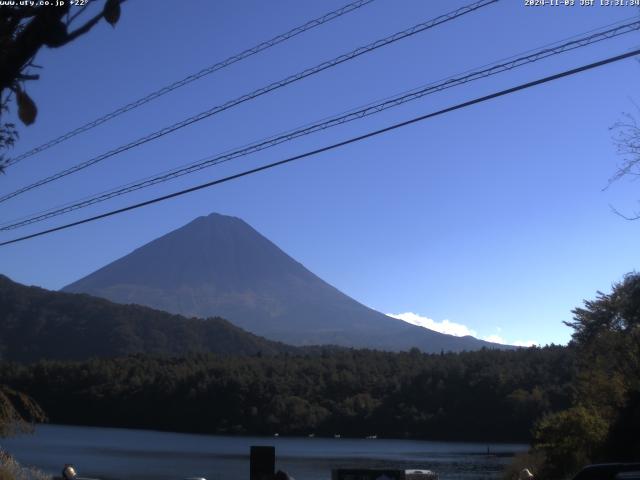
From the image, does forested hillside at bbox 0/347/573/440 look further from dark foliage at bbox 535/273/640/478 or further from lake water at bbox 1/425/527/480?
dark foliage at bbox 535/273/640/478

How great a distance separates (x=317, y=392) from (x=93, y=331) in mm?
56264

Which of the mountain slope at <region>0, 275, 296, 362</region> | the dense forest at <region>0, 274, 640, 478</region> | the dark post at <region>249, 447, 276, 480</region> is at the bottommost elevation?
the dark post at <region>249, 447, 276, 480</region>

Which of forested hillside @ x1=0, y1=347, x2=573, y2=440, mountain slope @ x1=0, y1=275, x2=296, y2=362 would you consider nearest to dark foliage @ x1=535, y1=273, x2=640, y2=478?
forested hillside @ x1=0, y1=347, x2=573, y2=440

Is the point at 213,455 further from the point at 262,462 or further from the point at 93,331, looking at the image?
the point at 93,331

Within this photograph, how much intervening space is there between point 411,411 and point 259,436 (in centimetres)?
1666

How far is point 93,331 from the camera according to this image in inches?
5743

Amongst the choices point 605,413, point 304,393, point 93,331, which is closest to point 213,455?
point 605,413

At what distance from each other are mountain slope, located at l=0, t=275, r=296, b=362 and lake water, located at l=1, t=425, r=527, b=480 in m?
42.4

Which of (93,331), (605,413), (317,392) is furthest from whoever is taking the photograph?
(93,331)

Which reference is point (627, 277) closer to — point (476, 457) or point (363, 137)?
point (363, 137)

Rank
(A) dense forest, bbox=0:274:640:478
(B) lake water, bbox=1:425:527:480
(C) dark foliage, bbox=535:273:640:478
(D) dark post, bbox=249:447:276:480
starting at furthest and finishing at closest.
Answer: (A) dense forest, bbox=0:274:640:478 → (B) lake water, bbox=1:425:527:480 → (C) dark foliage, bbox=535:273:640:478 → (D) dark post, bbox=249:447:276:480

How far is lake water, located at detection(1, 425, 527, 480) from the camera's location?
155 ft

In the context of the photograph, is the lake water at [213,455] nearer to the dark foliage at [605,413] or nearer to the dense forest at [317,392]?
the dense forest at [317,392]

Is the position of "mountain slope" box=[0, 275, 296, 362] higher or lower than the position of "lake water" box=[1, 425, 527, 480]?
higher
